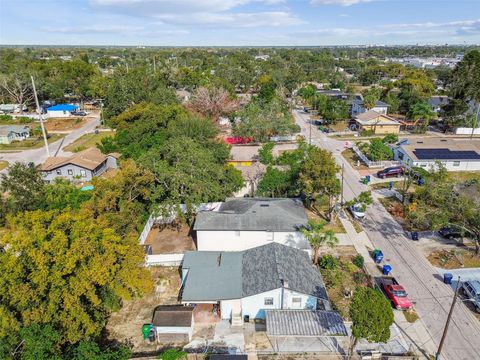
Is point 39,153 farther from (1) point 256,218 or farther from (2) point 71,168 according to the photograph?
(1) point 256,218

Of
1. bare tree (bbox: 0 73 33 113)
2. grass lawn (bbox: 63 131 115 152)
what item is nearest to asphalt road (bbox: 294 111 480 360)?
grass lawn (bbox: 63 131 115 152)

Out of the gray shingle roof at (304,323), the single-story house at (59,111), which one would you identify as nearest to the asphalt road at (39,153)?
the single-story house at (59,111)

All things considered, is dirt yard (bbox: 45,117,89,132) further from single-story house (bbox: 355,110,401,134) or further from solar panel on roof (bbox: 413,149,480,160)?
solar panel on roof (bbox: 413,149,480,160)

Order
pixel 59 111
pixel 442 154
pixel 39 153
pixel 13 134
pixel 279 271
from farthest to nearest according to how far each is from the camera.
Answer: pixel 59 111, pixel 13 134, pixel 39 153, pixel 442 154, pixel 279 271

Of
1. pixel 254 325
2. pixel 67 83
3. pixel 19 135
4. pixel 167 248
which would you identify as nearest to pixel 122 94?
pixel 19 135

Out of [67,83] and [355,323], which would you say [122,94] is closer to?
[67,83]

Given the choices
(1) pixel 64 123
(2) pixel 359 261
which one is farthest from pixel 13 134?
(2) pixel 359 261
